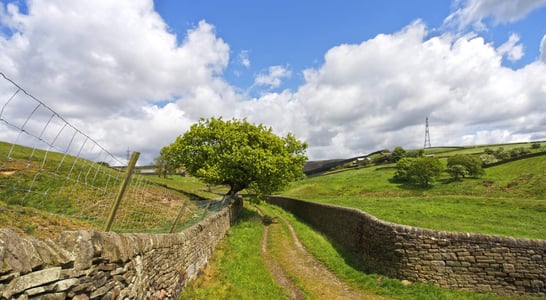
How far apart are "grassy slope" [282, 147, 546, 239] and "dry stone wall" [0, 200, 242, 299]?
13407mm

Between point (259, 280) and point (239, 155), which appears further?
point (239, 155)

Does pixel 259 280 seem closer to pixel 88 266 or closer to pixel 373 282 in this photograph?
pixel 373 282

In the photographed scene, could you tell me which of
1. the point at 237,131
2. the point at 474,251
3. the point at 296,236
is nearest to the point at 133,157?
the point at 474,251

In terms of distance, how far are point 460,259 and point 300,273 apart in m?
6.31

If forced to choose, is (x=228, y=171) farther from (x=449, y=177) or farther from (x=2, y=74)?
(x=449, y=177)

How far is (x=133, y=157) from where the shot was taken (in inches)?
235

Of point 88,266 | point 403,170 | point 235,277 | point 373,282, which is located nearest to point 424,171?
point 403,170

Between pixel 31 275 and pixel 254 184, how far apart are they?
2355cm

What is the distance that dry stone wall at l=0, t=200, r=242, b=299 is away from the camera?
2.88m

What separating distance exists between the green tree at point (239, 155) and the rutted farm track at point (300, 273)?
22.0ft

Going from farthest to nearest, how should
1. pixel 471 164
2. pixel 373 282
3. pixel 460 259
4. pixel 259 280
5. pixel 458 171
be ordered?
1. pixel 458 171
2. pixel 471 164
3. pixel 373 282
4. pixel 259 280
5. pixel 460 259

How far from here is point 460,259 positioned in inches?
425

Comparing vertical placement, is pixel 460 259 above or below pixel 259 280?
above

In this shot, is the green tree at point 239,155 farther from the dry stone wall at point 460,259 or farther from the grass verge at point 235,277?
the dry stone wall at point 460,259
